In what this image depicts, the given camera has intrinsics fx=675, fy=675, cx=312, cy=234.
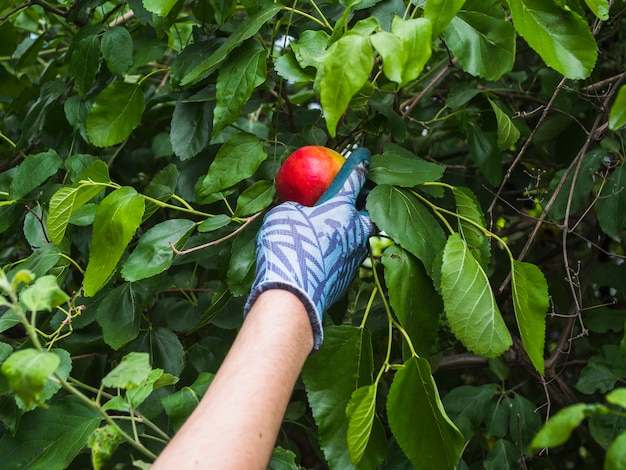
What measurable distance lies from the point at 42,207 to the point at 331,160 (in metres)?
0.63

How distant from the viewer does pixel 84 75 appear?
1427 millimetres

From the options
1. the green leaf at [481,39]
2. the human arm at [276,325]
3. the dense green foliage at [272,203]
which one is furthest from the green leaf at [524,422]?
the green leaf at [481,39]

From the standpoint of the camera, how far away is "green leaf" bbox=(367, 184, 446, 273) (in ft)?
3.58

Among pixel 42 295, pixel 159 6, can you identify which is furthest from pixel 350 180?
pixel 42 295

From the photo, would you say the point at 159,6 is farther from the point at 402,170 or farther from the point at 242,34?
the point at 402,170

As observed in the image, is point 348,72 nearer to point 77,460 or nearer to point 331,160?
point 331,160

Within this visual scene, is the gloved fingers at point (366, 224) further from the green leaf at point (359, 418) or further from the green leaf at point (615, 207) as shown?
the green leaf at point (615, 207)

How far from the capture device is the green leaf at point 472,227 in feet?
3.82

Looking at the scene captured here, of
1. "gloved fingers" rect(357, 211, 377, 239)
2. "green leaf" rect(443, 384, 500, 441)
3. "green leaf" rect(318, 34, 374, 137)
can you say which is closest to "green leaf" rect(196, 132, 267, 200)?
"gloved fingers" rect(357, 211, 377, 239)

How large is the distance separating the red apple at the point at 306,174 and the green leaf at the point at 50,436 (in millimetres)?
512

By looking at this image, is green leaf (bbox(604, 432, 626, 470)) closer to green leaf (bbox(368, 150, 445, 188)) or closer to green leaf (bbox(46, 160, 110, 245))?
green leaf (bbox(368, 150, 445, 188))

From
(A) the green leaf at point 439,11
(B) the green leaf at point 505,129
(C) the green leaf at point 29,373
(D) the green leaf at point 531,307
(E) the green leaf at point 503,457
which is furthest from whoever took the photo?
(E) the green leaf at point 503,457

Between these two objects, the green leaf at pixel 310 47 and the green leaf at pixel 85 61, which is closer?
the green leaf at pixel 310 47

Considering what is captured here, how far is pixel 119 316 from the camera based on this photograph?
1.28 metres
